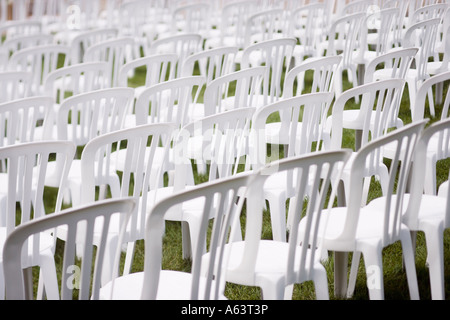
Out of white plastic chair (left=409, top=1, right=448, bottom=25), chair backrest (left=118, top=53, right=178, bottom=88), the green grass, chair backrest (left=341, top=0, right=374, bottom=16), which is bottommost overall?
the green grass

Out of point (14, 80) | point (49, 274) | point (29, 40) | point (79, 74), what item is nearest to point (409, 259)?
point (49, 274)

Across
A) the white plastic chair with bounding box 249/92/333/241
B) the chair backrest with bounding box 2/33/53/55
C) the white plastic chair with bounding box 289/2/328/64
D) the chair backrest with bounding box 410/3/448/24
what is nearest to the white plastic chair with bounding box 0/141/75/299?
the white plastic chair with bounding box 249/92/333/241

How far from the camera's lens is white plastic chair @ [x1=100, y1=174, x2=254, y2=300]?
233cm

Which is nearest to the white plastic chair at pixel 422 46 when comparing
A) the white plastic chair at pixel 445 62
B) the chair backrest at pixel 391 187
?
the white plastic chair at pixel 445 62

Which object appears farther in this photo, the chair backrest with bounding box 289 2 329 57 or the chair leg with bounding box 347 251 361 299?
the chair backrest with bounding box 289 2 329 57

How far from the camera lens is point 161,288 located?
9.22 ft

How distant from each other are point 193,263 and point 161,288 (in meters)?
0.39

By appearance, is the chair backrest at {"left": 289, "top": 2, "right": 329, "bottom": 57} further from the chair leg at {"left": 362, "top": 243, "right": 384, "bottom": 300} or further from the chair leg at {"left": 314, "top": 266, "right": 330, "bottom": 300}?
the chair leg at {"left": 314, "top": 266, "right": 330, "bottom": 300}

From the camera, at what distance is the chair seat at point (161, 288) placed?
2758 millimetres

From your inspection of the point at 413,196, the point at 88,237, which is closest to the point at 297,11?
the point at 413,196

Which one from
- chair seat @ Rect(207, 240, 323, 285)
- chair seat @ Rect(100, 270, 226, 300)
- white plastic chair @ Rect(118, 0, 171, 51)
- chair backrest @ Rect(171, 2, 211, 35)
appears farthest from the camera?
white plastic chair @ Rect(118, 0, 171, 51)

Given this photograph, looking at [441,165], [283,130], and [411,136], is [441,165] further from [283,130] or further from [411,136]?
[411,136]

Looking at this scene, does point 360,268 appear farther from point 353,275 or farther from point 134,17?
point 134,17
